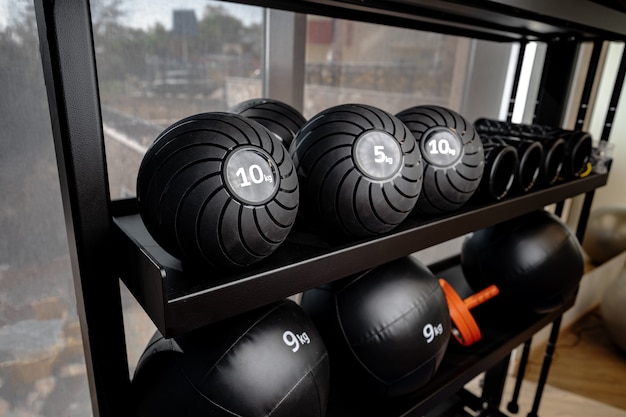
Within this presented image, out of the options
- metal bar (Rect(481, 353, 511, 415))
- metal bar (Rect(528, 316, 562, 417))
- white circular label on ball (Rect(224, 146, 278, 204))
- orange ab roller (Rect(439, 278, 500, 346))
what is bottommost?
metal bar (Rect(481, 353, 511, 415))

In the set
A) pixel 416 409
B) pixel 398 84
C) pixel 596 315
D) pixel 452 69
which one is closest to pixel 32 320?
pixel 416 409

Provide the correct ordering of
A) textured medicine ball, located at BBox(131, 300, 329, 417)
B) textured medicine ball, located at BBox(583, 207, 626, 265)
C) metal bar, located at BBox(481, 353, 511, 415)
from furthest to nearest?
1. textured medicine ball, located at BBox(583, 207, 626, 265)
2. metal bar, located at BBox(481, 353, 511, 415)
3. textured medicine ball, located at BBox(131, 300, 329, 417)

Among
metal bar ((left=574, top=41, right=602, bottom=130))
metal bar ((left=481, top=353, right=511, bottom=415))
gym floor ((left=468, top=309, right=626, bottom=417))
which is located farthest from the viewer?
gym floor ((left=468, top=309, right=626, bottom=417))

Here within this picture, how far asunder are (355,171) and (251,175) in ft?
0.67

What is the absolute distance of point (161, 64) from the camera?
3.84 ft

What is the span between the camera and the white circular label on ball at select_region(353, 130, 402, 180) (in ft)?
2.52

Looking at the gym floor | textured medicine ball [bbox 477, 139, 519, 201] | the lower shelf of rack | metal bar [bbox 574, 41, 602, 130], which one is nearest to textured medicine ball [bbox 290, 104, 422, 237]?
textured medicine ball [bbox 477, 139, 519, 201]

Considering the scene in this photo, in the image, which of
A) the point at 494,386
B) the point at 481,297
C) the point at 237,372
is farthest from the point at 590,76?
the point at 237,372

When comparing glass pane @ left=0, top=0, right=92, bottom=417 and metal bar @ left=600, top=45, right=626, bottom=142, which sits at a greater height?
metal bar @ left=600, top=45, right=626, bottom=142

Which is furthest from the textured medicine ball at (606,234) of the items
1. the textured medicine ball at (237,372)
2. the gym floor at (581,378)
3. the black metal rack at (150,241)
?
the textured medicine ball at (237,372)

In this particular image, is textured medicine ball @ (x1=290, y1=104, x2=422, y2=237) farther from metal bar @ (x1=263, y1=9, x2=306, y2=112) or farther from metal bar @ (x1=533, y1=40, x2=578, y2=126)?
metal bar @ (x1=533, y1=40, x2=578, y2=126)

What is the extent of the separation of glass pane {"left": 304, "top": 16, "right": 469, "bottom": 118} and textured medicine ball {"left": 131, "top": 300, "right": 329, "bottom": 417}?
93 cm

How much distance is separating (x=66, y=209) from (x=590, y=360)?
266 cm

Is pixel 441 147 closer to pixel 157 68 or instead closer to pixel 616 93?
pixel 157 68
